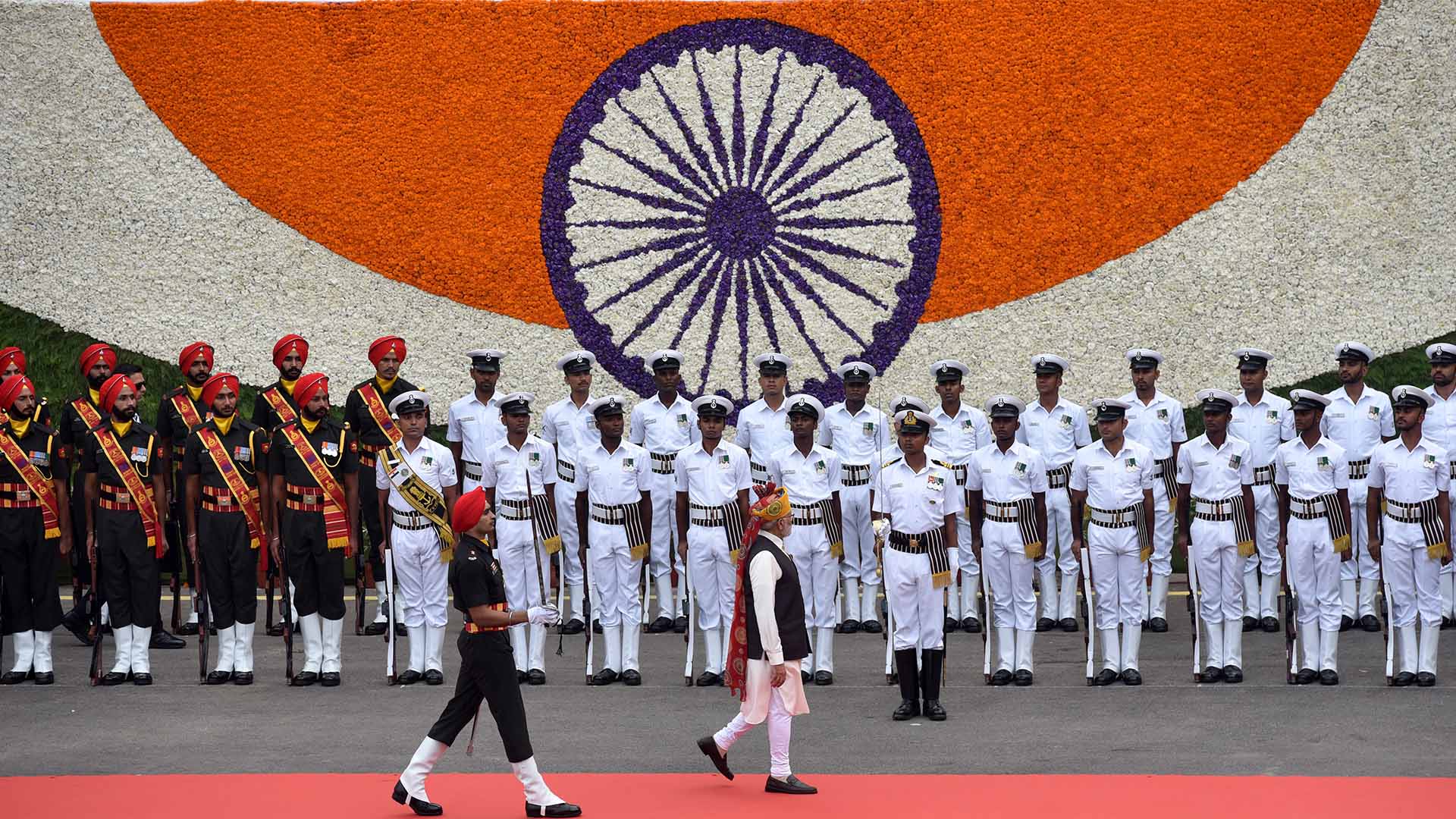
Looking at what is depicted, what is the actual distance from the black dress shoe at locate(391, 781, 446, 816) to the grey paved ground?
1.07m

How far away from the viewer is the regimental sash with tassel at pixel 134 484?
12.2m

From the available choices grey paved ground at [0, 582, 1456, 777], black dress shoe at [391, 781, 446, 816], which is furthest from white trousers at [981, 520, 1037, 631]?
black dress shoe at [391, 781, 446, 816]

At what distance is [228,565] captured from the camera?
12.2m

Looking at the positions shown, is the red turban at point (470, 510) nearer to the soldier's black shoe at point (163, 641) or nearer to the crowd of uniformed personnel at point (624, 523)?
the crowd of uniformed personnel at point (624, 523)

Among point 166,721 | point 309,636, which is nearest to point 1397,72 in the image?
point 309,636

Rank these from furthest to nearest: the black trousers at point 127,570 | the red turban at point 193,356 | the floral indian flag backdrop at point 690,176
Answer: the floral indian flag backdrop at point 690,176, the red turban at point 193,356, the black trousers at point 127,570

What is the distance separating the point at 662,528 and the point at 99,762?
5677 mm

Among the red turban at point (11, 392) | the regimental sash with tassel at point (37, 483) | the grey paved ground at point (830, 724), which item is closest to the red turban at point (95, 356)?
the red turban at point (11, 392)

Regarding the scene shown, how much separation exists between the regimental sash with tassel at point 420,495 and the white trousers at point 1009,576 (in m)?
3.95

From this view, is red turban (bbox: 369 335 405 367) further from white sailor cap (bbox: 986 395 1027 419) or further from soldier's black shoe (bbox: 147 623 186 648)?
white sailor cap (bbox: 986 395 1027 419)

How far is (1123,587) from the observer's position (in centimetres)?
1188

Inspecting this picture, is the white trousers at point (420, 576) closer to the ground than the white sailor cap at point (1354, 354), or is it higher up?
closer to the ground

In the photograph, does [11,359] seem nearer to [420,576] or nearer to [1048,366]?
[420,576]

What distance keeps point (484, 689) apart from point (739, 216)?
9823 mm
